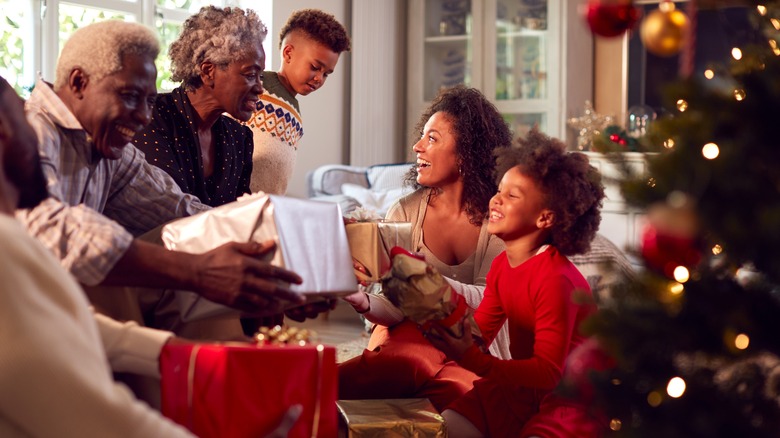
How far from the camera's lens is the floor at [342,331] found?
472cm

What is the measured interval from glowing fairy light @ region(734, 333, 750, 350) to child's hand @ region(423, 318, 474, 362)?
0.69 m

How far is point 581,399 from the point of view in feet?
4.99

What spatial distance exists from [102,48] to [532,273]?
3.34 feet

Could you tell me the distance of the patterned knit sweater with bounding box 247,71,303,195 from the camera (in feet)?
10.7

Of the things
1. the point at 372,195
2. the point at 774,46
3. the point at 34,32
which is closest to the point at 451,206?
the point at 774,46

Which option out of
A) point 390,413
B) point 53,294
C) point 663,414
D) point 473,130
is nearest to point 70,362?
point 53,294

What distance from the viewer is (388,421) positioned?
1.99 meters

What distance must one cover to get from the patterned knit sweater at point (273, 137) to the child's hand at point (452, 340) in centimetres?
142

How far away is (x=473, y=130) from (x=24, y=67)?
356 cm

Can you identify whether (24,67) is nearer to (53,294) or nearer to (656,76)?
(656,76)

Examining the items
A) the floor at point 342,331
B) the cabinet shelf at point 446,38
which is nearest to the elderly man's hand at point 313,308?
the floor at point 342,331

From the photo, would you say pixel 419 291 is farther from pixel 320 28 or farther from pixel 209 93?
pixel 320 28

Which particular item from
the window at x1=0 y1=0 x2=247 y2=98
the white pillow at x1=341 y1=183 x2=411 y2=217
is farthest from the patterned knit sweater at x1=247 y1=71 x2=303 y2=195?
the white pillow at x1=341 y1=183 x2=411 y2=217

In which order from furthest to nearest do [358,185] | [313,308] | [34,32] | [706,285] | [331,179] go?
[358,185] < [331,179] < [34,32] < [313,308] < [706,285]
